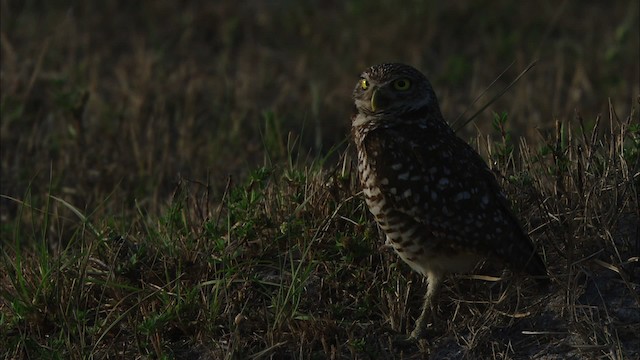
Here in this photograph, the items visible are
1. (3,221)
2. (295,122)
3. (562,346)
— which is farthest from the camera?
(295,122)

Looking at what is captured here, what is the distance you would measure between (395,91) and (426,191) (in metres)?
0.44

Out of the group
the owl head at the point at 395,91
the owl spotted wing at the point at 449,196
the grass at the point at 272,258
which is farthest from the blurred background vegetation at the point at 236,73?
the owl spotted wing at the point at 449,196

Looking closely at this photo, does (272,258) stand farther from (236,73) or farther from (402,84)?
(236,73)

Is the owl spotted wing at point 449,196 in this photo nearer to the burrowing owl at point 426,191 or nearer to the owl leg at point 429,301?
the burrowing owl at point 426,191

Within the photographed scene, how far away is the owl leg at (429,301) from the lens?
4.56 meters

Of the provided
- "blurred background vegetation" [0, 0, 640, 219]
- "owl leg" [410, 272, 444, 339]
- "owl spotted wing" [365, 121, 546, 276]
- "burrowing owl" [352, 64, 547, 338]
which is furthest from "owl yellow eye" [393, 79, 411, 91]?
"blurred background vegetation" [0, 0, 640, 219]

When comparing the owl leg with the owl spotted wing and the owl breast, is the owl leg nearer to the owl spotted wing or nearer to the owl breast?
the owl breast

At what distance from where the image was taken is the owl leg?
180 inches

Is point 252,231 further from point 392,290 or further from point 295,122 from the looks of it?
point 295,122

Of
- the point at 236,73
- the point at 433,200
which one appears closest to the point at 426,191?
the point at 433,200

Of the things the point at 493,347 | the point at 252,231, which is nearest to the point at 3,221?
the point at 252,231

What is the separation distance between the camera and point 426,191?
14.6 ft

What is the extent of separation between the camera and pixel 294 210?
16.6 ft

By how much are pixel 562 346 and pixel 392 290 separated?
700 millimetres
